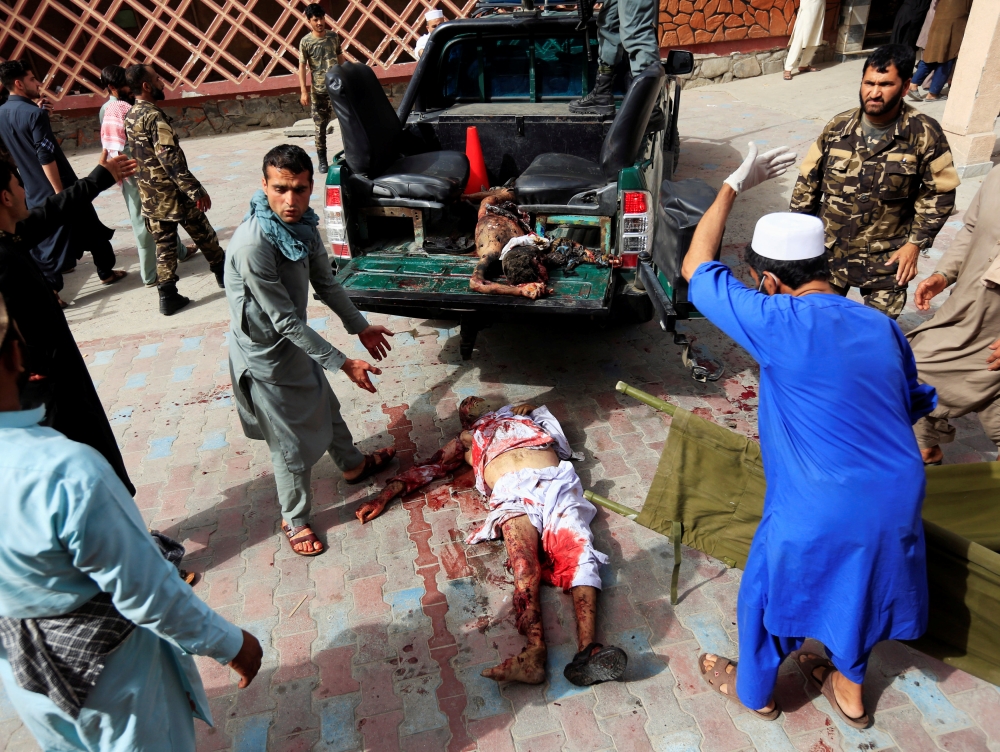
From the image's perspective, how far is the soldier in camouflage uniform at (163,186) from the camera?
5.49 meters

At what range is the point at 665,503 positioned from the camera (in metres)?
2.88

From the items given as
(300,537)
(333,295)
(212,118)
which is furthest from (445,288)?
(212,118)

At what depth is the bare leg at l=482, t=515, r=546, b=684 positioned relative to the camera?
2.79m

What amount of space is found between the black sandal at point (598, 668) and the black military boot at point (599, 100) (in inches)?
162

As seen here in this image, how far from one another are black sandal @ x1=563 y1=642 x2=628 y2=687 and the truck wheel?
7.01 feet

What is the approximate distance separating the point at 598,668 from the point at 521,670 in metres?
0.30

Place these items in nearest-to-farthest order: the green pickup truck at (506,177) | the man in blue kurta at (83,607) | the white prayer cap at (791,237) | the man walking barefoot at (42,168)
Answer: the man in blue kurta at (83,607) → the white prayer cap at (791,237) → the green pickup truck at (506,177) → the man walking barefoot at (42,168)

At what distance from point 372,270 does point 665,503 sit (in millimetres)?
2539

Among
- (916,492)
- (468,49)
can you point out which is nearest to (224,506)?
(916,492)

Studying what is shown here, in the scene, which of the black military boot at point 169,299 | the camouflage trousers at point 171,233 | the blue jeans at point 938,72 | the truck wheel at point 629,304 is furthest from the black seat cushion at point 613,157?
the blue jeans at point 938,72

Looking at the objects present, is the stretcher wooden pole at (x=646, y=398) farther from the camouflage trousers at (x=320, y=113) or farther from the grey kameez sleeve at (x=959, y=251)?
the camouflage trousers at (x=320, y=113)

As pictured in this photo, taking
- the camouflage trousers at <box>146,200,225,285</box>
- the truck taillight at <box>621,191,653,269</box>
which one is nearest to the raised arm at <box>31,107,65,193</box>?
the camouflage trousers at <box>146,200,225,285</box>

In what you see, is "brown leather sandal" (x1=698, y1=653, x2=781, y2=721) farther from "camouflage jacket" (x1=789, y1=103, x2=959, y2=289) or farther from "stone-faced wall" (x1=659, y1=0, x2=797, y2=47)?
"stone-faced wall" (x1=659, y1=0, x2=797, y2=47)

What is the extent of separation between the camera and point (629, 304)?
14.2 ft
